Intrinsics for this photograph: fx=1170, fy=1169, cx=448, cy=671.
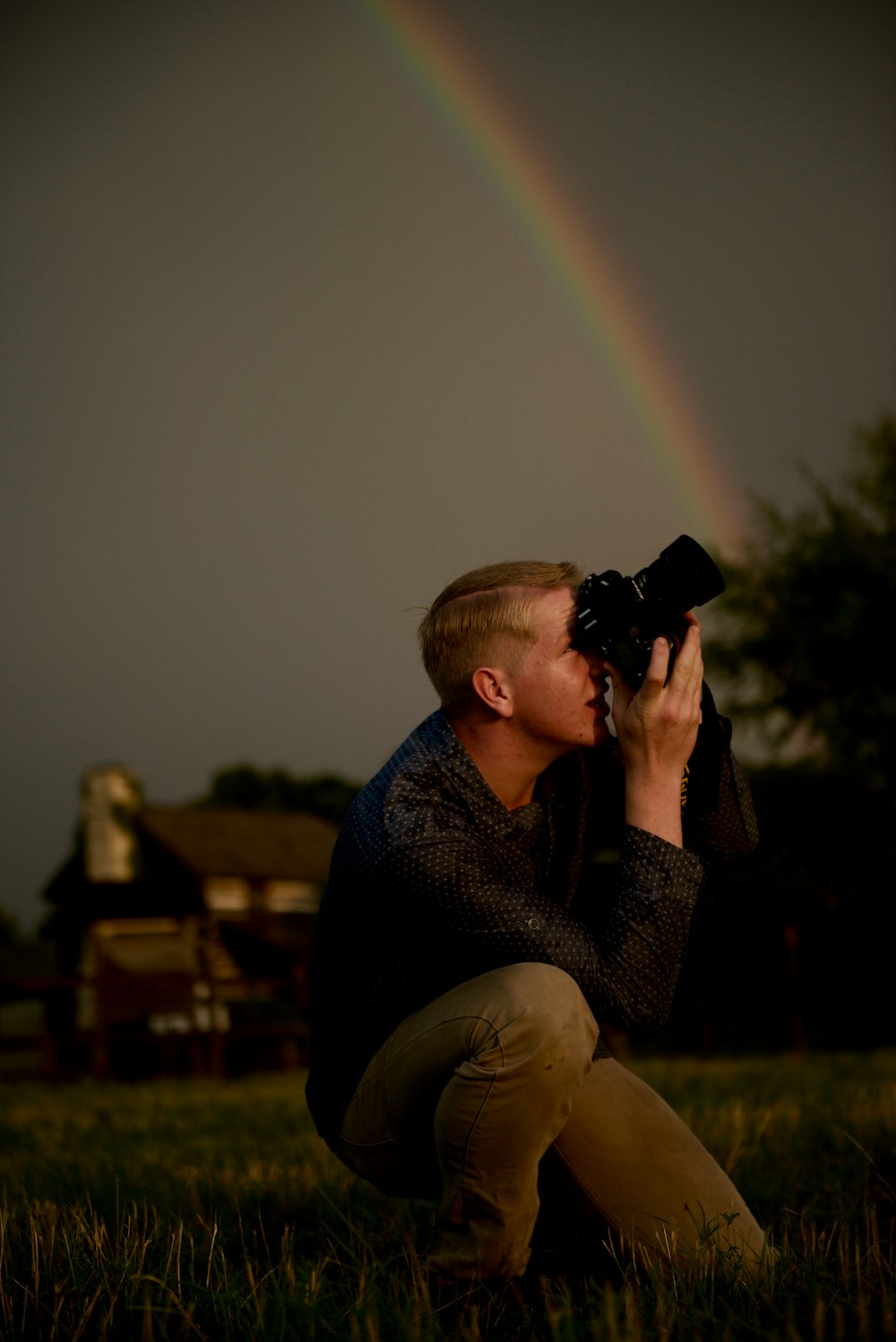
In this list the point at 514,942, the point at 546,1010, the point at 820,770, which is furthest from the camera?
the point at 820,770

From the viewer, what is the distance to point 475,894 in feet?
7.41

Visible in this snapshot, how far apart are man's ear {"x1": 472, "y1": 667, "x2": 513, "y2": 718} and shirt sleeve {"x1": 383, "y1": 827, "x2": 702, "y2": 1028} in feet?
1.31

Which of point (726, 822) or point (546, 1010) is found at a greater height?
point (726, 822)

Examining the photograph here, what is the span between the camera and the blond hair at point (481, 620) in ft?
8.64

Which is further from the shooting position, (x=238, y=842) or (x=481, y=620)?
(x=238, y=842)

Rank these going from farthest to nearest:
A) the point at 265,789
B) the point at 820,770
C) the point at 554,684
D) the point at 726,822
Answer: the point at 265,789 < the point at 820,770 < the point at 726,822 < the point at 554,684

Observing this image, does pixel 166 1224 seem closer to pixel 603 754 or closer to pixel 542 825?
pixel 542 825

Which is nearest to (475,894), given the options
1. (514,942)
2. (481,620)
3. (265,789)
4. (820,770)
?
(514,942)

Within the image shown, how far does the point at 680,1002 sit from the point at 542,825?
1027cm

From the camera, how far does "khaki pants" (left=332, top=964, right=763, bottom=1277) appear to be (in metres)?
2.13

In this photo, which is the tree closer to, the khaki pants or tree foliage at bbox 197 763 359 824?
the khaki pants

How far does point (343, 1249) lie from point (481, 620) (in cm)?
148

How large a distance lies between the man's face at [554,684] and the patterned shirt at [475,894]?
0.57ft

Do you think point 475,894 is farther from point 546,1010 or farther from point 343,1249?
point 343,1249
